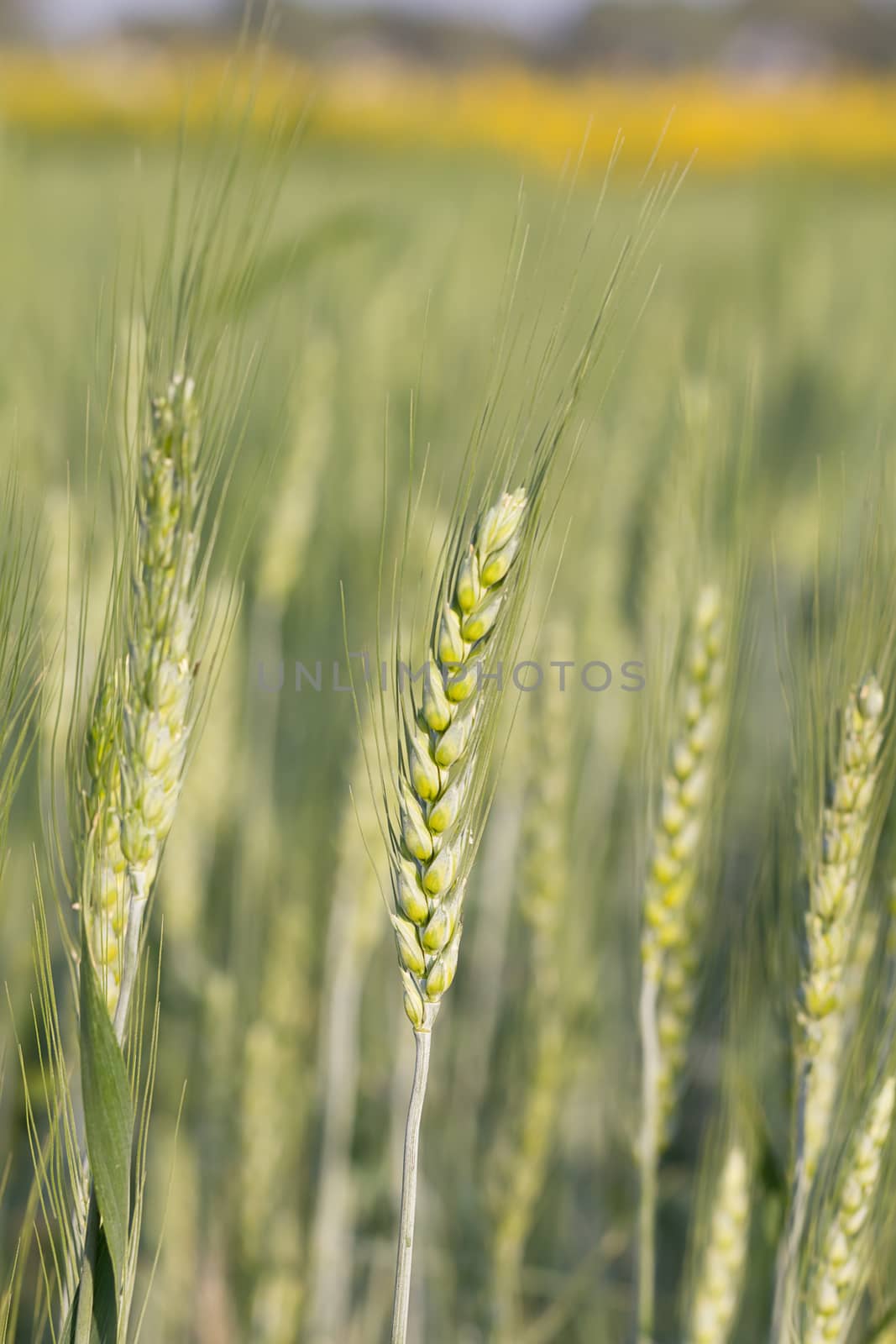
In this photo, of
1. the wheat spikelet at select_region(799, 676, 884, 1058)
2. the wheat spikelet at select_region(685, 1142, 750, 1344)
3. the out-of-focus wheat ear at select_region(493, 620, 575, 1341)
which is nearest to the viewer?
the wheat spikelet at select_region(799, 676, 884, 1058)

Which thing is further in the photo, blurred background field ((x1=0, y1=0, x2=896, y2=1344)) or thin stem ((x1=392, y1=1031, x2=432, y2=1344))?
blurred background field ((x1=0, y1=0, x2=896, y2=1344))

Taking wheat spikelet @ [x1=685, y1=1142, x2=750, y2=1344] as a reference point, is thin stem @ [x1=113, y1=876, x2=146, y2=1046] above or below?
above

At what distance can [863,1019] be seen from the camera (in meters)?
0.66

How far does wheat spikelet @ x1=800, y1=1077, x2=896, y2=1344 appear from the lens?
57cm

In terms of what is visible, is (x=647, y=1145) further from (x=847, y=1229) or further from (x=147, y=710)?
(x=147, y=710)

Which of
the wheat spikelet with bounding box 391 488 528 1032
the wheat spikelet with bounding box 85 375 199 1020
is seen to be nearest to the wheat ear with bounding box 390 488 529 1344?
the wheat spikelet with bounding box 391 488 528 1032

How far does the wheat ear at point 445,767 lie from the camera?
46 centimetres

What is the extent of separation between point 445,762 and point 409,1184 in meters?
0.16

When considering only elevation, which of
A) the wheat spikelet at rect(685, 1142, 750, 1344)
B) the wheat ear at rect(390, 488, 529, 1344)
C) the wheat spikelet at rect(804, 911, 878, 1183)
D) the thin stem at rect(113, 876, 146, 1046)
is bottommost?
the wheat spikelet at rect(685, 1142, 750, 1344)

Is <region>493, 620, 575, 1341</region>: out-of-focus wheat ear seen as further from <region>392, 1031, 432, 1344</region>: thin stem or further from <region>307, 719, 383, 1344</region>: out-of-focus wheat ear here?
<region>392, 1031, 432, 1344</region>: thin stem

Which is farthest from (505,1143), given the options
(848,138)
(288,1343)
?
(848,138)

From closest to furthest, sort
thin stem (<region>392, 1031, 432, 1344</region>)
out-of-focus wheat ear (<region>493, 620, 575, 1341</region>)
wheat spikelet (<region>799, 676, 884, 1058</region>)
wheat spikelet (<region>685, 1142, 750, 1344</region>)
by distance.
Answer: thin stem (<region>392, 1031, 432, 1344</region>)
wheat spikelet (<region>799, 676, 884, 1058</region>)
wheat spikelet (<region>685, 1142, 750, 1344</region>)
out-of-focus wheat ear (<region>493, 620, 575, 1341</region>)

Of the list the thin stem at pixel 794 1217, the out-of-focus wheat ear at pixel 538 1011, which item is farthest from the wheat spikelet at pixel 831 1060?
the out-of-focus wheat ear at pixel 538 1011

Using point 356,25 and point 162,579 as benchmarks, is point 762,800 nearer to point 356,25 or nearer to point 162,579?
point 162,579
